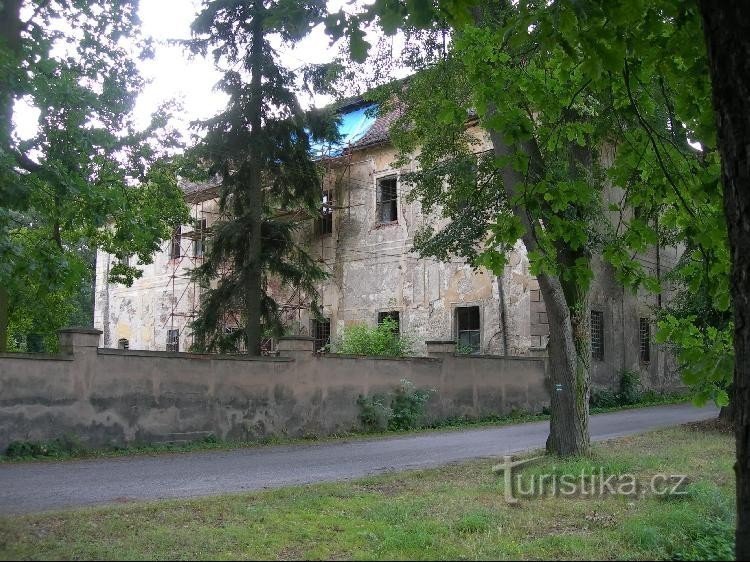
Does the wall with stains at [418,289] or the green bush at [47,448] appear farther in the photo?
the wall with stains at [418,289]

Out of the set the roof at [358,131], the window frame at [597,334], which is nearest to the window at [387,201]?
the roof at [358,131]

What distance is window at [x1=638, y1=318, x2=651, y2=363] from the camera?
26.9 m

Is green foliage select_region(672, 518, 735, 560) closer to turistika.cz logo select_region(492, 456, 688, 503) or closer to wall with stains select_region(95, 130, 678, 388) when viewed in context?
turistika.cz logo select_region(492, 456, 688, 503)

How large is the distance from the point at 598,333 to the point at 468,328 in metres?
4.43

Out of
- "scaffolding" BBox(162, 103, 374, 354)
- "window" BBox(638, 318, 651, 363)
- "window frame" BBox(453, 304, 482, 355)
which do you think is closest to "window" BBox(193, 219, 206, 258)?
"scaffolding" BBox(162, 103, 374, 354)

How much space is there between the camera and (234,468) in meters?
10.6

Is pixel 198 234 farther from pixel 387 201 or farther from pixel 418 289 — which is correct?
pixel 418 289

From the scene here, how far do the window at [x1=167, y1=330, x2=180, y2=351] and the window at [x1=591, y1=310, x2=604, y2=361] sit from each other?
1765 centimetres

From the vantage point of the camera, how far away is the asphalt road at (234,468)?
8258 mm

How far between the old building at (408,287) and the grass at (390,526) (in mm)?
14675

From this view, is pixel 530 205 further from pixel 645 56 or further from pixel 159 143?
pixel 159 143

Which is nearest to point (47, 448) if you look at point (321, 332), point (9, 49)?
point (9, 49)

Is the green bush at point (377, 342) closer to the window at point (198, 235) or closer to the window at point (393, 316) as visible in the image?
the window at point (393, 316)

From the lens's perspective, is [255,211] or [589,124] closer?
[589,124]
